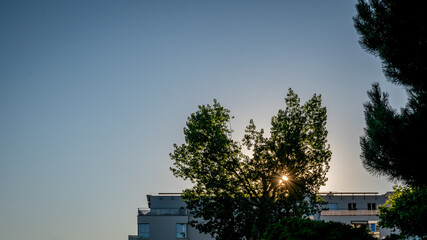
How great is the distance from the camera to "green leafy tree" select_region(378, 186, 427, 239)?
19.2 m

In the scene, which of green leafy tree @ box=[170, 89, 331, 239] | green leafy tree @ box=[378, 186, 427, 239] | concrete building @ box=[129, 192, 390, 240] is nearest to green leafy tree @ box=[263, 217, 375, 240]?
green leafy tree @ box=[378, 186, 427, 239]

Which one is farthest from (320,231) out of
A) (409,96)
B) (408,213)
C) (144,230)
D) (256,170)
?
(144,230)

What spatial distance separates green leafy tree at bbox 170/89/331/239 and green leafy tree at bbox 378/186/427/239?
6043 millimetres

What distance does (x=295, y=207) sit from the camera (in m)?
27.9

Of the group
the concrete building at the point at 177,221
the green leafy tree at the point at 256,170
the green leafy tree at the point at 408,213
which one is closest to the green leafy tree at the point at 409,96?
the green leafy tree at the point at 408,213

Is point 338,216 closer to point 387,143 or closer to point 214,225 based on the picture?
point 214,225

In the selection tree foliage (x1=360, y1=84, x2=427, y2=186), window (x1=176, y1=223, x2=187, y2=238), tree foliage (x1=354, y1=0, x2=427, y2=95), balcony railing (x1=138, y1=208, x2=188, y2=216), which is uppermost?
tree foliage (x1=354, y1=0, x2=427, y2=95)

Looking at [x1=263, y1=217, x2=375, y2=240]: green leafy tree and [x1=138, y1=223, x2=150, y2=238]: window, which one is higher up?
[x1=263, y1=217, x2=375, y2=240]: green leafy tree

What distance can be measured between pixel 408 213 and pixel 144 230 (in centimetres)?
3695

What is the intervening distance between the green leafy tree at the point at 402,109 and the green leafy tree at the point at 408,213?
212 inches

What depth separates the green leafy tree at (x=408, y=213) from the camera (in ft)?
63.0

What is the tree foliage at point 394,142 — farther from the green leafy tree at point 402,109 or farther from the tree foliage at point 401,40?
the tree foliage at point 401,40

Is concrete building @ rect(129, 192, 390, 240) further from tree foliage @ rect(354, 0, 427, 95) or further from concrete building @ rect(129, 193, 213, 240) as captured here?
tree foliage @ rect(354, 0, 427, 95)

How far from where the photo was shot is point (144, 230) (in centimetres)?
5188
